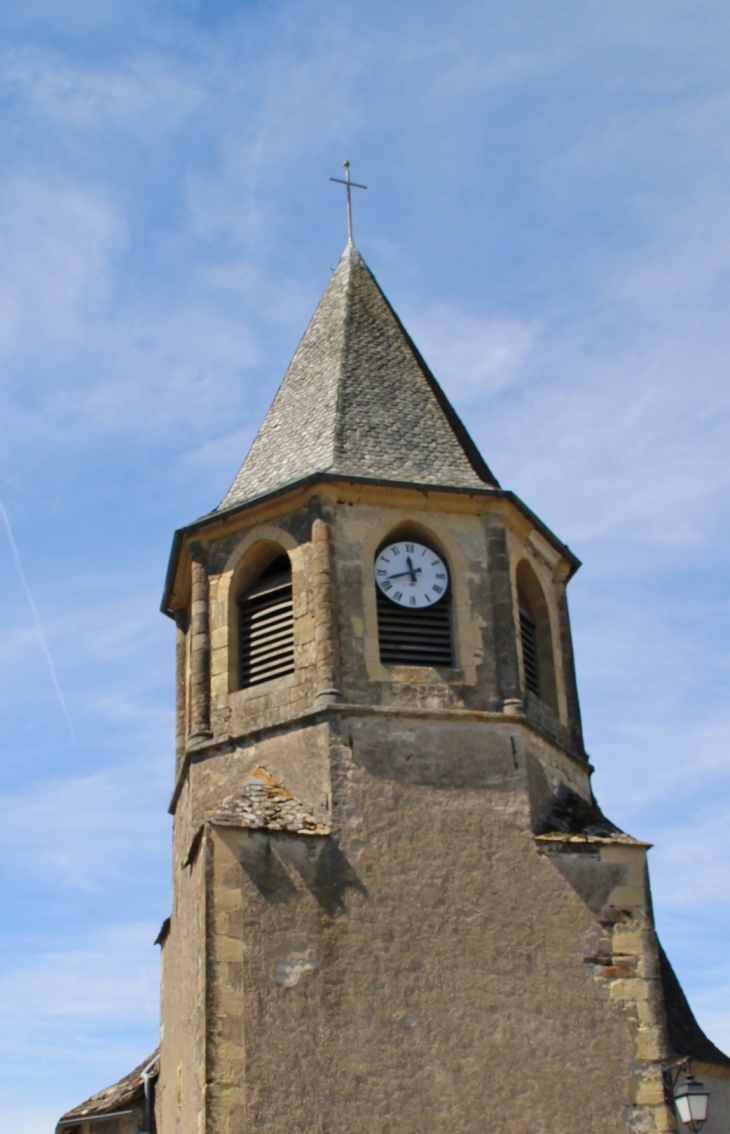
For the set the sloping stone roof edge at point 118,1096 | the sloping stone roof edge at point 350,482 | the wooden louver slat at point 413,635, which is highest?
the sloping stone roof edge at point 350,482

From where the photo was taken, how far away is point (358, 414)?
16391mm

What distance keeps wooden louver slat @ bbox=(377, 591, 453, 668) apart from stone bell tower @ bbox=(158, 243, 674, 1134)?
0.03m

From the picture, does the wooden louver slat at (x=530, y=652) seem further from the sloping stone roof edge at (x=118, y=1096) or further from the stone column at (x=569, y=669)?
the sloping stone roof edge at (x=118, y=1096)

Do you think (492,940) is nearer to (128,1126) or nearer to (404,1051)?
(404,1051)

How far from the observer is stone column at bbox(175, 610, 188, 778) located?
624 inches

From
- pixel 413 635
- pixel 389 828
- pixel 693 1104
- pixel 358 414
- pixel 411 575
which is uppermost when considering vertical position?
pixel 358 414

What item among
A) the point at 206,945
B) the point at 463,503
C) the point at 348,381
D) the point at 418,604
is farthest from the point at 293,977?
the point at 348,381

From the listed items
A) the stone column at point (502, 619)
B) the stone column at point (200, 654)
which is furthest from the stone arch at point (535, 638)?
the stone column at point (200, 654)

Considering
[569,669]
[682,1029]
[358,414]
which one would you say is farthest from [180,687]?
[682,1029]

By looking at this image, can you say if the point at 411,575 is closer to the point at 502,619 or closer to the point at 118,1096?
the point at 502,619

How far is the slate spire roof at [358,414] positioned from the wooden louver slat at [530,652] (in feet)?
5.00

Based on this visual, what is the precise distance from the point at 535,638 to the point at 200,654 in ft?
11.8

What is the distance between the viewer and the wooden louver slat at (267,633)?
14.7 metres

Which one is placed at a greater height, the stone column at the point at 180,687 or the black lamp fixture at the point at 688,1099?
the stone column at the point at 180,687
